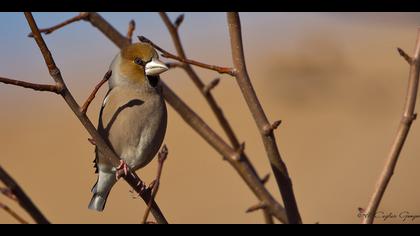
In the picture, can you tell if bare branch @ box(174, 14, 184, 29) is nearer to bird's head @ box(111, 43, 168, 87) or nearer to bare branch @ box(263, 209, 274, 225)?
bird's head @ box(111, 43, 168, 87)

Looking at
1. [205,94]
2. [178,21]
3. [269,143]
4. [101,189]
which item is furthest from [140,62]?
[269,143]

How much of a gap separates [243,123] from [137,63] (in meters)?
13.8

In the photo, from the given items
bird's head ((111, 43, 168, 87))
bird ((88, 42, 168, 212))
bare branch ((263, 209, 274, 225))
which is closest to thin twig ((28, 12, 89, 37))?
bird ((88, 42, 168, 212))

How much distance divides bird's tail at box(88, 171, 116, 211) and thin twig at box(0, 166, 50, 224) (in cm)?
232

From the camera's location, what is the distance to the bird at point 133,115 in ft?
12.9

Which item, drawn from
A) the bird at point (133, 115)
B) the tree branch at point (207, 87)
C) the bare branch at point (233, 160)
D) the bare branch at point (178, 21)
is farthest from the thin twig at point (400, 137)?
the bird at point (133, 115)

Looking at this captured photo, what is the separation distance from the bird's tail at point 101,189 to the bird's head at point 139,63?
619 millimetres

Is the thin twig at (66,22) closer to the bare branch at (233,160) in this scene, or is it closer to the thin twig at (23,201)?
the bare branch at (233,160)

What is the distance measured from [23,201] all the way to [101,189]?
244 centimetres

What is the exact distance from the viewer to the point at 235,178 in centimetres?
1441

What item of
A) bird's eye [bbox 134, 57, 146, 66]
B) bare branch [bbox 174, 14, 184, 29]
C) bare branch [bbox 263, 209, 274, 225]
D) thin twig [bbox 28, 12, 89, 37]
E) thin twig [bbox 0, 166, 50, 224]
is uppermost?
thin twig [bbox 28, 12, 89, 37]

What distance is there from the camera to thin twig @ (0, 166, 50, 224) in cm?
182
